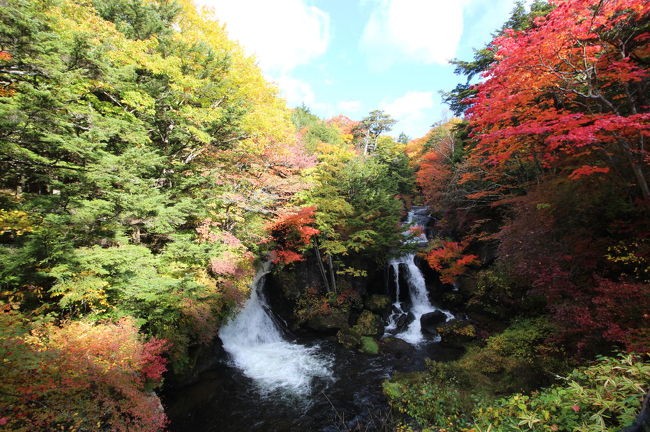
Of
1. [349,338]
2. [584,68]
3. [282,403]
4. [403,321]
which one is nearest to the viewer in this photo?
[584,68]

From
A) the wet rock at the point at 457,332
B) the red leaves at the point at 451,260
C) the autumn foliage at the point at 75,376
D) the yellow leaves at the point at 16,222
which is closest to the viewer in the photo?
the autumn foliage at the point at 75,376

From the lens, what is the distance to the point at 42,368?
5.09 m

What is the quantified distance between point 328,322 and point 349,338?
1.75m

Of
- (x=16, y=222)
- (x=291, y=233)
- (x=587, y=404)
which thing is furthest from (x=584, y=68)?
(x=16, y=222)

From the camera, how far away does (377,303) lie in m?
17.8

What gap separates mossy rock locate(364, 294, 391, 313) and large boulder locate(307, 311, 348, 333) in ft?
7.55

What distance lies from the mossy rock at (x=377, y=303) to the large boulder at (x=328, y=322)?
7.55 feet

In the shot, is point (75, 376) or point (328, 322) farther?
point (328, 322)

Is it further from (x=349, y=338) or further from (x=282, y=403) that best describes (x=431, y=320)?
(x=282, y=403)

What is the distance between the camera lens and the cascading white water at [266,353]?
37.0 feet

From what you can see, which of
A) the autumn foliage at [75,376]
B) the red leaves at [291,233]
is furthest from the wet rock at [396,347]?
the autumn foliage at [75,376]

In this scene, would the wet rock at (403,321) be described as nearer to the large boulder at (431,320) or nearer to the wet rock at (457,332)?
the large boulder at (431,320)

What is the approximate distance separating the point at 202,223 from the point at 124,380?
275 inches

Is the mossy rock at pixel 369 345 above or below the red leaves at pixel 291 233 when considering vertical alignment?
below
